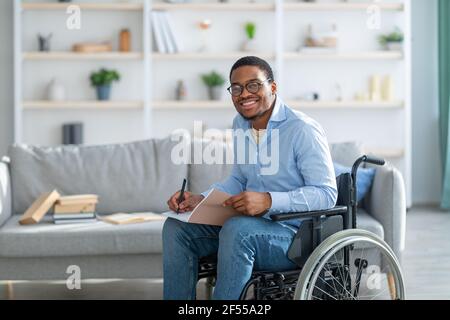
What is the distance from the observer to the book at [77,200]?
12.2ft

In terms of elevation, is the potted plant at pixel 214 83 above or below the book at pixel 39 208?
above

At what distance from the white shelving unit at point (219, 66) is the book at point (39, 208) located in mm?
2337

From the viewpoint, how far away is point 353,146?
13.1 ft

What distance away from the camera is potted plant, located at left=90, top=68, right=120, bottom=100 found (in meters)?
6.05

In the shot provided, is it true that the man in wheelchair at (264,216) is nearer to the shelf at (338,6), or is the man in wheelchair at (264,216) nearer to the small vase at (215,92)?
the small vase at (215,92)

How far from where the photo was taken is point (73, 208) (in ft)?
12.2

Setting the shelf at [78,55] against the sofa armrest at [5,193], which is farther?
the shelf at [78,55]

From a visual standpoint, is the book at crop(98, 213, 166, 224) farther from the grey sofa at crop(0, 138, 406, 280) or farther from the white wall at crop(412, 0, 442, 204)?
the white wall at crop(412, 0, 442, 204)

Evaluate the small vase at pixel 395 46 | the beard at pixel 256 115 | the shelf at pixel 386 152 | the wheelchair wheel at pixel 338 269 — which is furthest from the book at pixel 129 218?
the small vase at pixel 395 46

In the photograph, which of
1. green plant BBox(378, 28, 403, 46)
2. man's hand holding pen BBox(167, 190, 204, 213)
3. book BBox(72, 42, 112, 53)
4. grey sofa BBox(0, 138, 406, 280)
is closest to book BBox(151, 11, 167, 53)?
book BBox(72, 42, 112, 53)

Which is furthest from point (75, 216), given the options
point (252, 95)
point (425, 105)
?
point (425, 105)

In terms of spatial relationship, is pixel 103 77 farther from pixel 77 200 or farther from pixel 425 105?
pixel 425 105

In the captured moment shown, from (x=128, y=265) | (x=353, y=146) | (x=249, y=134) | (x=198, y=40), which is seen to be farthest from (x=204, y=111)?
(x=249, y=134)
